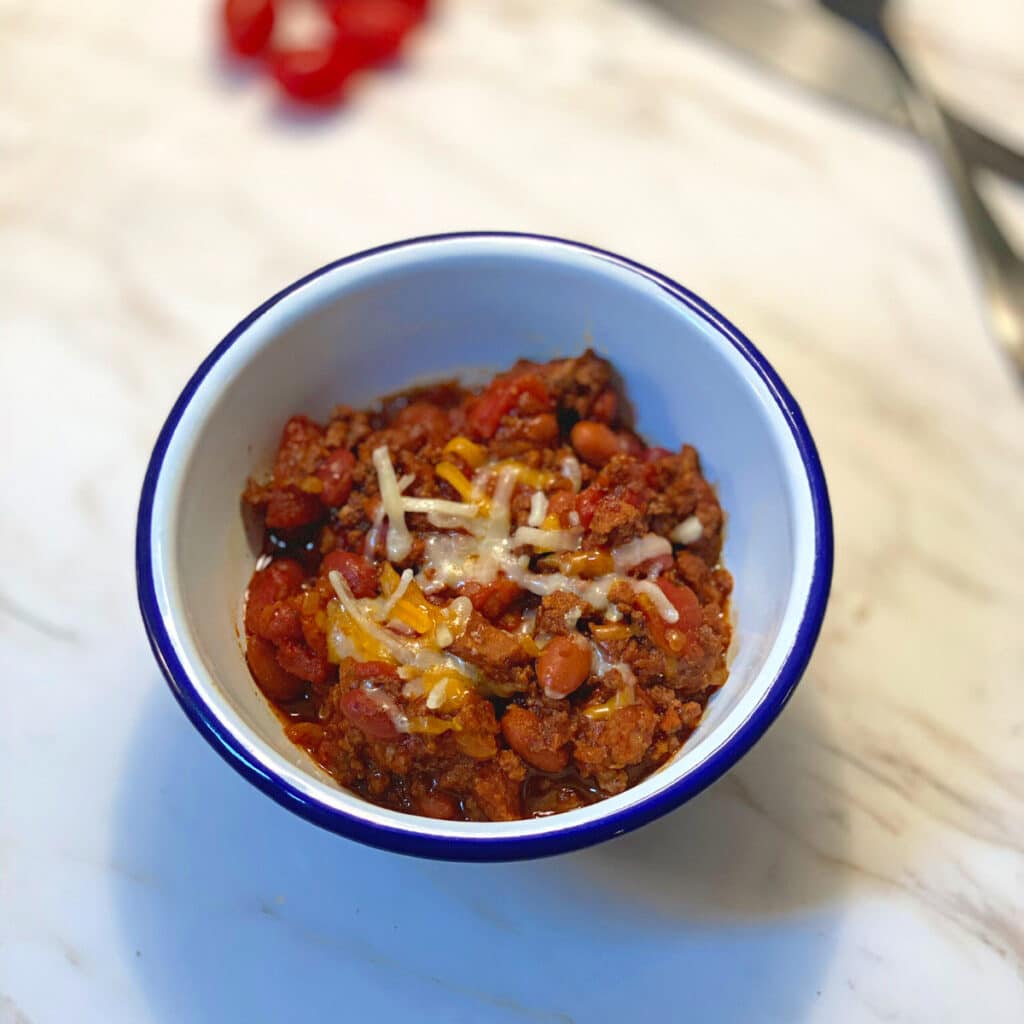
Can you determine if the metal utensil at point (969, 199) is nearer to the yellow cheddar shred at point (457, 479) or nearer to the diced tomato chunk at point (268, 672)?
the yellow cheddar shred at point (457, 479)

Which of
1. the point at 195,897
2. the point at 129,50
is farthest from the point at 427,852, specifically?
the point at 129,50

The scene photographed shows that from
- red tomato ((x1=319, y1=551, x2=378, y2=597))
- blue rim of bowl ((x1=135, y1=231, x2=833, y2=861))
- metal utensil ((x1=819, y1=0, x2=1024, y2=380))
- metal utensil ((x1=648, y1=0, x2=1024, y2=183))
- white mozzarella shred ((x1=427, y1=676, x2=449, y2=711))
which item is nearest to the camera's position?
blue rim of bowl ((x1=135, y1=231, x2=833, y2=861))

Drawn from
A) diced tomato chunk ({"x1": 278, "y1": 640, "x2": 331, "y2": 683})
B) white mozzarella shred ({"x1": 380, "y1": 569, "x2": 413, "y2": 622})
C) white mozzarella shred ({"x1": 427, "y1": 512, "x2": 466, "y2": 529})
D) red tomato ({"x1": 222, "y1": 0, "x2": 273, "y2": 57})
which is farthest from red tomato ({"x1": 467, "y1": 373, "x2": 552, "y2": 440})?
red tomato ({"x1": 222, "y1": 0, "x2": 273, "y2": 57})

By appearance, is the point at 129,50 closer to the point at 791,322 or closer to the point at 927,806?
the point at 791,322

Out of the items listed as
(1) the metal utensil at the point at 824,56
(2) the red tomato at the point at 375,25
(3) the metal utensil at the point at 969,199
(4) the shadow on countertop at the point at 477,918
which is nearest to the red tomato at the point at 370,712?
(4) the shadow on countertop at the point at 477,918

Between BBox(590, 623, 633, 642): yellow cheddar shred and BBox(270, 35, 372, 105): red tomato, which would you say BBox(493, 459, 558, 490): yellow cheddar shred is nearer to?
BBox(590, 623, 633, 642): yellow cheddar shred

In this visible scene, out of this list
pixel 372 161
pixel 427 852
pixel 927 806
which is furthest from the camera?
pixel 372 161
